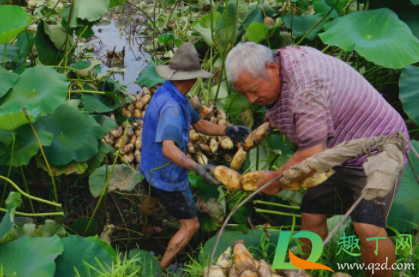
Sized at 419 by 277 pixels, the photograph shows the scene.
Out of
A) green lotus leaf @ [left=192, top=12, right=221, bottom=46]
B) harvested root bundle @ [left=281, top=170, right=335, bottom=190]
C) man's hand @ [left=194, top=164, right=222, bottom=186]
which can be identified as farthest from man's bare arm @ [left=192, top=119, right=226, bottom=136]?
green lotus leaf @ [left=192, top=12, right=221, bottom=46]

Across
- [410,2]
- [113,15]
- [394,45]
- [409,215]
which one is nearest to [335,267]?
[409,215]

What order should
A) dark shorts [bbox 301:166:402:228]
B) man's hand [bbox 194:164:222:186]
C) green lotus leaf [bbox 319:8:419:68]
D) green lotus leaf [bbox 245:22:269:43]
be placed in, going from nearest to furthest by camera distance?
dark shorts [bbox 301:166:402:228], man's hand [bbox 194:164:222:186], green lotus leaf [bbox 319:8:419:68], green lotus leaf [bbox 245:22:269:43]

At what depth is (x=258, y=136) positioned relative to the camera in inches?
114

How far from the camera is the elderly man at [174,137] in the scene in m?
2.81

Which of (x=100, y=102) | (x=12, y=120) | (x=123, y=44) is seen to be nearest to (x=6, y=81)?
(x=12, y=120)

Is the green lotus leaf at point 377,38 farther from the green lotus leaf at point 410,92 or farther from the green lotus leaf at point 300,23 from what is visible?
the green lotus leaf at point 300,23

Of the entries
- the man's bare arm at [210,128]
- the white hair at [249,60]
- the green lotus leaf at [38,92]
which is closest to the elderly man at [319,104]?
the white hair at [249,60]

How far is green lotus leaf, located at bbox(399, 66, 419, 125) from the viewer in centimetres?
353

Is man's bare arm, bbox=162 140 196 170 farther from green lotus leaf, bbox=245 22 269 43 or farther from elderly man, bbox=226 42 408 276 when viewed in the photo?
green lotus leaf, bbox=245 22 269 43

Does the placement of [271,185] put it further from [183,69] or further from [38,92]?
[38,92]

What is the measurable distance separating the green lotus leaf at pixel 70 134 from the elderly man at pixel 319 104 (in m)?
1.42

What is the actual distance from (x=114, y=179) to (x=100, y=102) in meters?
1.11

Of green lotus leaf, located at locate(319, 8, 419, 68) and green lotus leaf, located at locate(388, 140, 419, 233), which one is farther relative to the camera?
green lotus leaf, located at locate(319, 8, 419, 68)

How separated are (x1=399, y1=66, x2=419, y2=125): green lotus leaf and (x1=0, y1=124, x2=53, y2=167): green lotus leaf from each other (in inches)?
89.8
